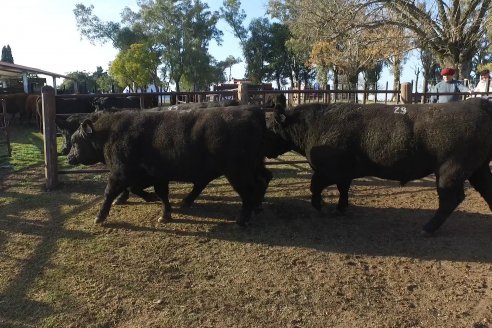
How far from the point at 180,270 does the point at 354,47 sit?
17148mm

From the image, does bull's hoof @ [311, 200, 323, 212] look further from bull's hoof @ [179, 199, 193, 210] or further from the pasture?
bull's hoof @ [179, 199, 193, 210]

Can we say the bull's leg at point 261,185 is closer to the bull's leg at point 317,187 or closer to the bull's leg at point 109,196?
the bull's leg at point 317,187

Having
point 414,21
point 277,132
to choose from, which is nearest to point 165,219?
point 277,132

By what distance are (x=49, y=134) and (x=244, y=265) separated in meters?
4.69

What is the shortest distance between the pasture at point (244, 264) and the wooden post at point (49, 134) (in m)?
0.50

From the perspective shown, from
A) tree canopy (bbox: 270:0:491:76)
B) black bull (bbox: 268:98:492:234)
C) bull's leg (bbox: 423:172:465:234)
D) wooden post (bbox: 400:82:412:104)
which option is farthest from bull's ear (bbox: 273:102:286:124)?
tree canopy (bbox: 270:0:491:76)

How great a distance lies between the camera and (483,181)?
5465 mm

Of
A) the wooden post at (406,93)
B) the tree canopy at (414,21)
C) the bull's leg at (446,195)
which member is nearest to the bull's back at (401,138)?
the bull's leg at (446,195)

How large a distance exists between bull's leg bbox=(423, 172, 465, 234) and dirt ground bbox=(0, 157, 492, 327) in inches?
7.1

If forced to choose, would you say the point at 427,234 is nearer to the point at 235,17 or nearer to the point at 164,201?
the point at 164,201

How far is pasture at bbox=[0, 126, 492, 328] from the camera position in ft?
11.5

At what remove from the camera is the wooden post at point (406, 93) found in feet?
28.0

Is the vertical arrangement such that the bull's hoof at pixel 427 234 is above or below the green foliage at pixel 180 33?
below

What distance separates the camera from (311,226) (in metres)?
5.53
